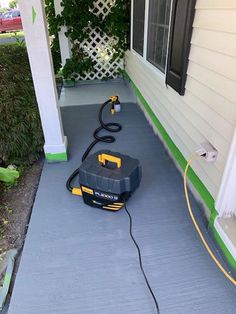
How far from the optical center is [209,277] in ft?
4.54

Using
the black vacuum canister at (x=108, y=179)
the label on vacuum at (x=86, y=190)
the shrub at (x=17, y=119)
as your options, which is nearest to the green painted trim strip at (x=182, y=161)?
the black vacuum canister at (x=108, y=179)

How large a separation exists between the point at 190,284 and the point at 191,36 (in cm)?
156

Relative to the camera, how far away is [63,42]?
4262mm

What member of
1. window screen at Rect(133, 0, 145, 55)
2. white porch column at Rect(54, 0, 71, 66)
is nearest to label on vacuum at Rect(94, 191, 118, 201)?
window screen at Rect(133, 0, 145, 55)

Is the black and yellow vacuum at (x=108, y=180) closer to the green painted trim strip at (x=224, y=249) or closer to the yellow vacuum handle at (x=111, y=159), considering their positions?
the yellow vacuum handle at (x=111, y=159)

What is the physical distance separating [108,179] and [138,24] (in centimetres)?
259

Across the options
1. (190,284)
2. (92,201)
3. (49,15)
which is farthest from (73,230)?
(49,15)

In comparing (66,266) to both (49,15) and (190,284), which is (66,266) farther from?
(49,15)

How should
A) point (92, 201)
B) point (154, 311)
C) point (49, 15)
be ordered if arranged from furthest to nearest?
point (49, 15) → point (92, 201) → point (154, 311)

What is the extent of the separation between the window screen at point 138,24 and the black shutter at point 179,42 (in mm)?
1361

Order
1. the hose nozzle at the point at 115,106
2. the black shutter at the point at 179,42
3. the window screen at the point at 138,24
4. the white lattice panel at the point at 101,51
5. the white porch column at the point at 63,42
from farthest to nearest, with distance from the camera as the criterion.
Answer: the white lattice panel at the point at 101,51 → the white porch column at the point at 63,42 → the hose nozzle at the point at 115,106 → the window screen at the point at 138,24 → the black shutter at the point at 179,42

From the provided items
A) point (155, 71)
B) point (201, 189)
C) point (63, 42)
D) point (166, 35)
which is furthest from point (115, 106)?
point (201, 189)

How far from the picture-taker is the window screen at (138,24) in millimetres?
3042

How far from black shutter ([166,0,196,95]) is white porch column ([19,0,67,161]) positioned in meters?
0.97
